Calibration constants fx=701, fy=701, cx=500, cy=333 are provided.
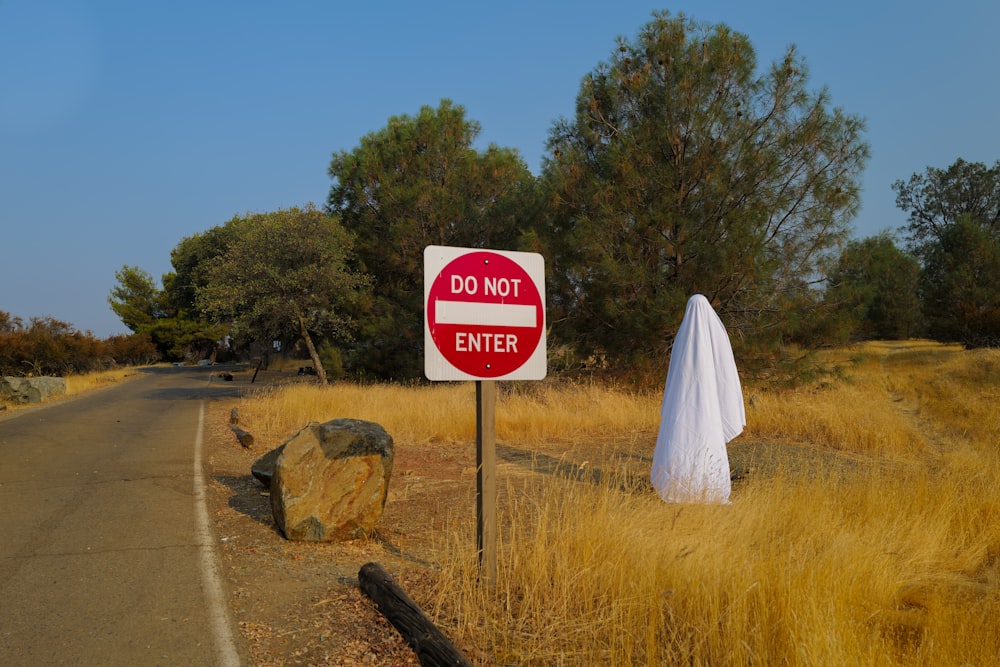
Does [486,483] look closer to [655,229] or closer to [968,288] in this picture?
[655,229]

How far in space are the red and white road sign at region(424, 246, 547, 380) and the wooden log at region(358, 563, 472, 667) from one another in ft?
4.60

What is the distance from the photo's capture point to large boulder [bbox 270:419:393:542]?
6488 millimetres

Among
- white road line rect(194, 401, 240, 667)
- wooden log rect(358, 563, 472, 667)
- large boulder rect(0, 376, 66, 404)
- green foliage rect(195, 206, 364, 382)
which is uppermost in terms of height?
green foliage rect(195, 206, 364, 382)

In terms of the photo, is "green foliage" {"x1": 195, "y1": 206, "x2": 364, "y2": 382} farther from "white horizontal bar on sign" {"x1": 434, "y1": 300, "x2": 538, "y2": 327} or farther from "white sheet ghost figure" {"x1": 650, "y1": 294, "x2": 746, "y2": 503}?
"white horizontal bar on sign" {"x1": 434, "y1": 300, "x2": 538, "y2": 327}

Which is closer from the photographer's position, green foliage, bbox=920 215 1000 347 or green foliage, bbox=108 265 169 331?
green foliage, bbox=920 215 1000 347

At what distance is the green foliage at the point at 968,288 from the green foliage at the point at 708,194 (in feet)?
62.0

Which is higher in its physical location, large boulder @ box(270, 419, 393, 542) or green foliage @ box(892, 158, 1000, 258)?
green foliage @ box(892, 158, 1000, 258)

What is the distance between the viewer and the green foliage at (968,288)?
31047 mm

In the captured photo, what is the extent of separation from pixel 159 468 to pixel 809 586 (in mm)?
9490

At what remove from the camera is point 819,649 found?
344 centimetres

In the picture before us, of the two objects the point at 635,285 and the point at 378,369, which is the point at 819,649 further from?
the point at 378,369

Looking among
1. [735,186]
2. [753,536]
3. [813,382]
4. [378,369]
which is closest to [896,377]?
[813,382]

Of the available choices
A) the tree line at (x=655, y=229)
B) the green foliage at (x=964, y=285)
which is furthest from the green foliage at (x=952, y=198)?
the tree line at (x=655, y=229)

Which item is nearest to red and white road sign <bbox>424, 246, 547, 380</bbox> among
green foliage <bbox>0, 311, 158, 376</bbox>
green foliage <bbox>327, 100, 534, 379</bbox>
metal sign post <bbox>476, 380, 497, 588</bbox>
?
metal sign post <bbox>476, 380, 497, 588</bbox>
